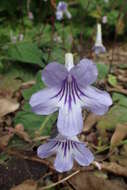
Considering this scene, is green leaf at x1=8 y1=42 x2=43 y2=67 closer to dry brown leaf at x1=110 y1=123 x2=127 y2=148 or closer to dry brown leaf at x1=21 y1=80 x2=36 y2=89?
dry brown leaf at x1=21 y1=80 x2=36 y2=89

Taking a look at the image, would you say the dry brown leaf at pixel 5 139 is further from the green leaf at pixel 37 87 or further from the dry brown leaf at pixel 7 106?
the green leaf at pixel 37 87

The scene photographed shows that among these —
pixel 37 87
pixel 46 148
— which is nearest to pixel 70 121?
pixel 46 148

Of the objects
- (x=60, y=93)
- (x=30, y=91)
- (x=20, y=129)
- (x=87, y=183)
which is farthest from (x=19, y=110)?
(x=60, y=93)

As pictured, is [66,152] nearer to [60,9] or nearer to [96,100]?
[96,100]

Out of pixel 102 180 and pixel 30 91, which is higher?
pixel 30 91

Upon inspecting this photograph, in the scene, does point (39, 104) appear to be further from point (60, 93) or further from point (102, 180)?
point (102, 180)

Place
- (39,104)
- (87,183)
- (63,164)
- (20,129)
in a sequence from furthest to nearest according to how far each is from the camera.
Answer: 1. (20,129)
2. (87,183)
3. (63,164)
4. (39,104)

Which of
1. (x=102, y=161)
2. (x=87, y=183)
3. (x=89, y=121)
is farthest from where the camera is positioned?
(x=89, y=121)

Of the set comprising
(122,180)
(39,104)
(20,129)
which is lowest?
(122,180)
